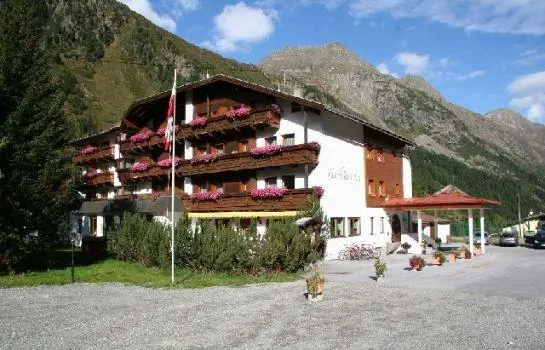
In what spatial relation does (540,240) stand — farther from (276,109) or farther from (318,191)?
(276,109)

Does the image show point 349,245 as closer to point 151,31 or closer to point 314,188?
point 314,188

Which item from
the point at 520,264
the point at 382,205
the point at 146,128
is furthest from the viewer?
the point at 146,128

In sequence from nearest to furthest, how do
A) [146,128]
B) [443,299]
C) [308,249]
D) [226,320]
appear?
[226,320] < [443,299] < [308,249] < [146,128]

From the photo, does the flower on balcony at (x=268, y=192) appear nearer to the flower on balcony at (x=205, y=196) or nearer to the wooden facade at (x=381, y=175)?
the flower on balcony at (x=205, y=196)

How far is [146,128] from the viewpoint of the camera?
138ft

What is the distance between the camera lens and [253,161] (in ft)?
104

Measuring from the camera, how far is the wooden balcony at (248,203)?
29.0 metres

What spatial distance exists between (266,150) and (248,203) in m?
3.43

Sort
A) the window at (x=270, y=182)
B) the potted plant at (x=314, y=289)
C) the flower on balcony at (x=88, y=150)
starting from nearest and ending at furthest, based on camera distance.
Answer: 1. the potted plant at (x=314, y=289)
2. the window at (x=270, y=182)
3. the flower on balcony at (x=88, y=150)

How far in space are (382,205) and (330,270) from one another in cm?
1245

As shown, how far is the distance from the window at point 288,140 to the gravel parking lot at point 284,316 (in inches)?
487

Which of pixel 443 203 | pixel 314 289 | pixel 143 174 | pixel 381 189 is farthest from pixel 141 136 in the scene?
pixel 314 289

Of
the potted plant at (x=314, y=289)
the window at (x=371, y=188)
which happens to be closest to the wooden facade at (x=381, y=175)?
the window at (x=371, y=188)

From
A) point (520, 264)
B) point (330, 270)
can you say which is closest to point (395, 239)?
point (520, 264)
